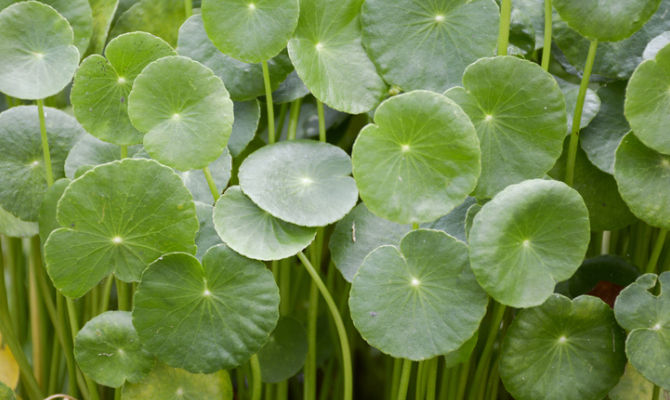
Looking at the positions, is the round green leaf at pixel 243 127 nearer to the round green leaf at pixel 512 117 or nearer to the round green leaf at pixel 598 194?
the round green leaf at pixel 512 117

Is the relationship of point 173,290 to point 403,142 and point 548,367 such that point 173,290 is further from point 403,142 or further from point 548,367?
point 548,367

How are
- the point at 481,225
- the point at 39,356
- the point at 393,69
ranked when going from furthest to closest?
the point at 39,356 → the point at 393,69 → the point at 481,225

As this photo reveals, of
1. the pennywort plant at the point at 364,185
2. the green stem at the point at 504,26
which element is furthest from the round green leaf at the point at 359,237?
the green stem at the point at 504,26

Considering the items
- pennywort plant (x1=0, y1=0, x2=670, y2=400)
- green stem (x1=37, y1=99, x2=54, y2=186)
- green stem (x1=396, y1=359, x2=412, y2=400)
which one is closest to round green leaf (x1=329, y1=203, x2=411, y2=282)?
pennywort plant (x1=0, y1=0, x2=670, y2=400)

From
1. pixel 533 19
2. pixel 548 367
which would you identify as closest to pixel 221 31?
pixel 533 19

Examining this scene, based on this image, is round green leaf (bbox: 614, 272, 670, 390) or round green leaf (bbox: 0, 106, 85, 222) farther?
round green leaf (bbox: 0, 106, 85, 222)

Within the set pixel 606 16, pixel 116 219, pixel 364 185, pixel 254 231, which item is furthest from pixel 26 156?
pixel 606 16

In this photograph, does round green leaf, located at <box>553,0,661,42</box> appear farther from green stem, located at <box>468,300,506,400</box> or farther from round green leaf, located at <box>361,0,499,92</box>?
green stem, located at <box>468,300,506,400</box>
